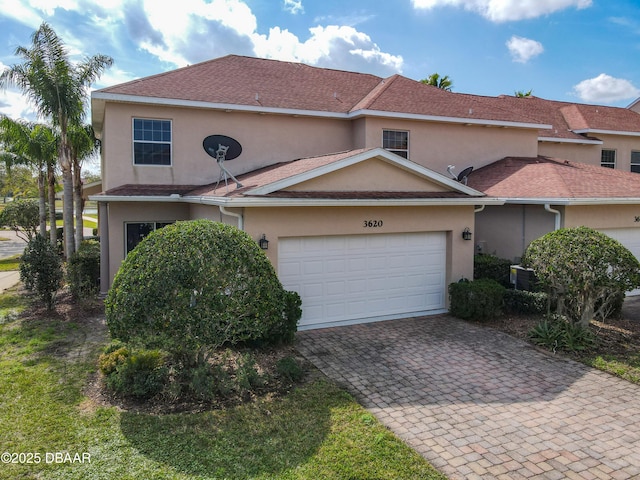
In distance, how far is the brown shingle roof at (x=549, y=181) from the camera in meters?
14.2

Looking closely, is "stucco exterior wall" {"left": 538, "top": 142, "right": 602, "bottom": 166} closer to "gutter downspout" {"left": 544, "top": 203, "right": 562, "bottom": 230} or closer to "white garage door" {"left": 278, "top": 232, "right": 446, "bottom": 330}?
"gutter downspout" {"left": 544, "top": 203, "right": 562, "bottom": 230}

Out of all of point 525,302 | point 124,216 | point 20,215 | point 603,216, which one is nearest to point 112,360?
point 124,216

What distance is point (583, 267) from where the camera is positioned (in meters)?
9.75

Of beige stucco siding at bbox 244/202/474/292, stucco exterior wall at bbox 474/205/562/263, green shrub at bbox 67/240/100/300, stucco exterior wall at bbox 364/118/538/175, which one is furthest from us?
stucco exterior wall at bbox 364/118/538/175

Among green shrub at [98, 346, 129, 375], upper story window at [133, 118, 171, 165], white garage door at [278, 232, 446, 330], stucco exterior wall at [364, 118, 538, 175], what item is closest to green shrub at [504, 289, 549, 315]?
white garage door at [278, 232, 446, 330]

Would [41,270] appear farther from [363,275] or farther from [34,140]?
[34,140]

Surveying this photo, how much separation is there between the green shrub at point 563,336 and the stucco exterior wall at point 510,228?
4.51 metres

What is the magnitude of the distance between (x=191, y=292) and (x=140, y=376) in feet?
5.73

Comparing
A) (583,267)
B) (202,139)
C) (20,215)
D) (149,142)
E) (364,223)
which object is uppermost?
(202,139)

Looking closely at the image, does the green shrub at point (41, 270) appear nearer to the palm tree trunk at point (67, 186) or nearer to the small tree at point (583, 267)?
the palm tree trunk at point (67, 186)

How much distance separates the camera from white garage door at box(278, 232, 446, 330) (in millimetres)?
11289

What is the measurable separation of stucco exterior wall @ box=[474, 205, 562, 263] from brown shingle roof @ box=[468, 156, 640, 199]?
1.89ft

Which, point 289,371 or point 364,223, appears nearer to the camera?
point 289,371

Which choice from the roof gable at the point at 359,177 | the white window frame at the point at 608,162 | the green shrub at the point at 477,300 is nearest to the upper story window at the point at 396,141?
the roof gable at the point at 359,177
